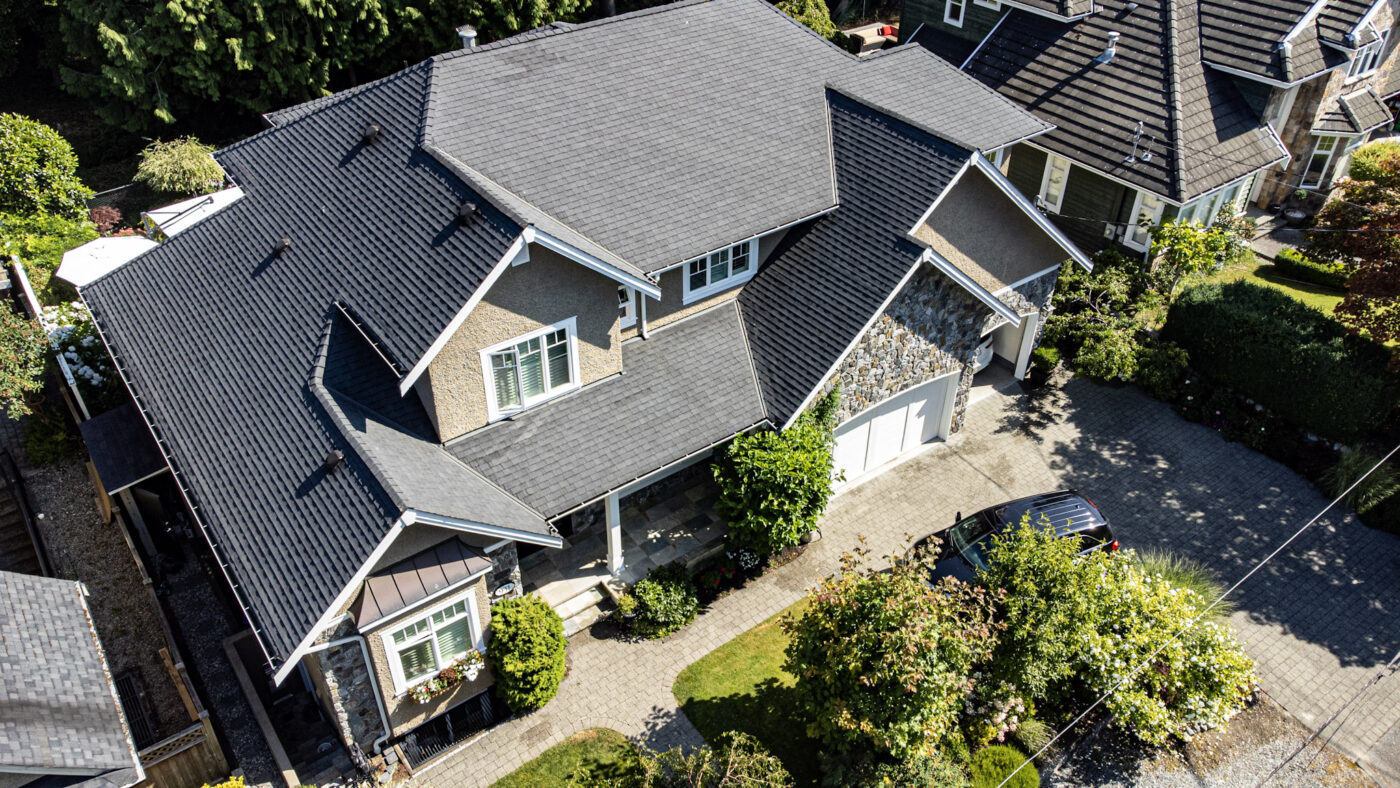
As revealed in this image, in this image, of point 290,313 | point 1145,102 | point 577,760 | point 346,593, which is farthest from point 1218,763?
point 290,313

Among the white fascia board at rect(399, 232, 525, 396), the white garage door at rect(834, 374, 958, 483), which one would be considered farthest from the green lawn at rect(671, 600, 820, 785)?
the white fascia board at rect(399, 232, 525, 396)

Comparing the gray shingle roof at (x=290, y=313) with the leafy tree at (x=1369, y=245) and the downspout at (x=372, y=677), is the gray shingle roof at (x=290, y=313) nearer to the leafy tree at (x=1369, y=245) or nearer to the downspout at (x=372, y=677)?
the downspout at (x=372, y=677)

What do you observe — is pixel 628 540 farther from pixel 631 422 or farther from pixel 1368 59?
pixel 1368 59

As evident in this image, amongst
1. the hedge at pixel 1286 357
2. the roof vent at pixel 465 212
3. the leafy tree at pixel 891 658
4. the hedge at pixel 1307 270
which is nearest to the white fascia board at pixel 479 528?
the leafy tree at pixel 891 658

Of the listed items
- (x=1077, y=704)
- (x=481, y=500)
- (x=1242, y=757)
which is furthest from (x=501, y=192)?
(x=1242, y=757)

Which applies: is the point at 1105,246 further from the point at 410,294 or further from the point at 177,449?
the point at 177,449
